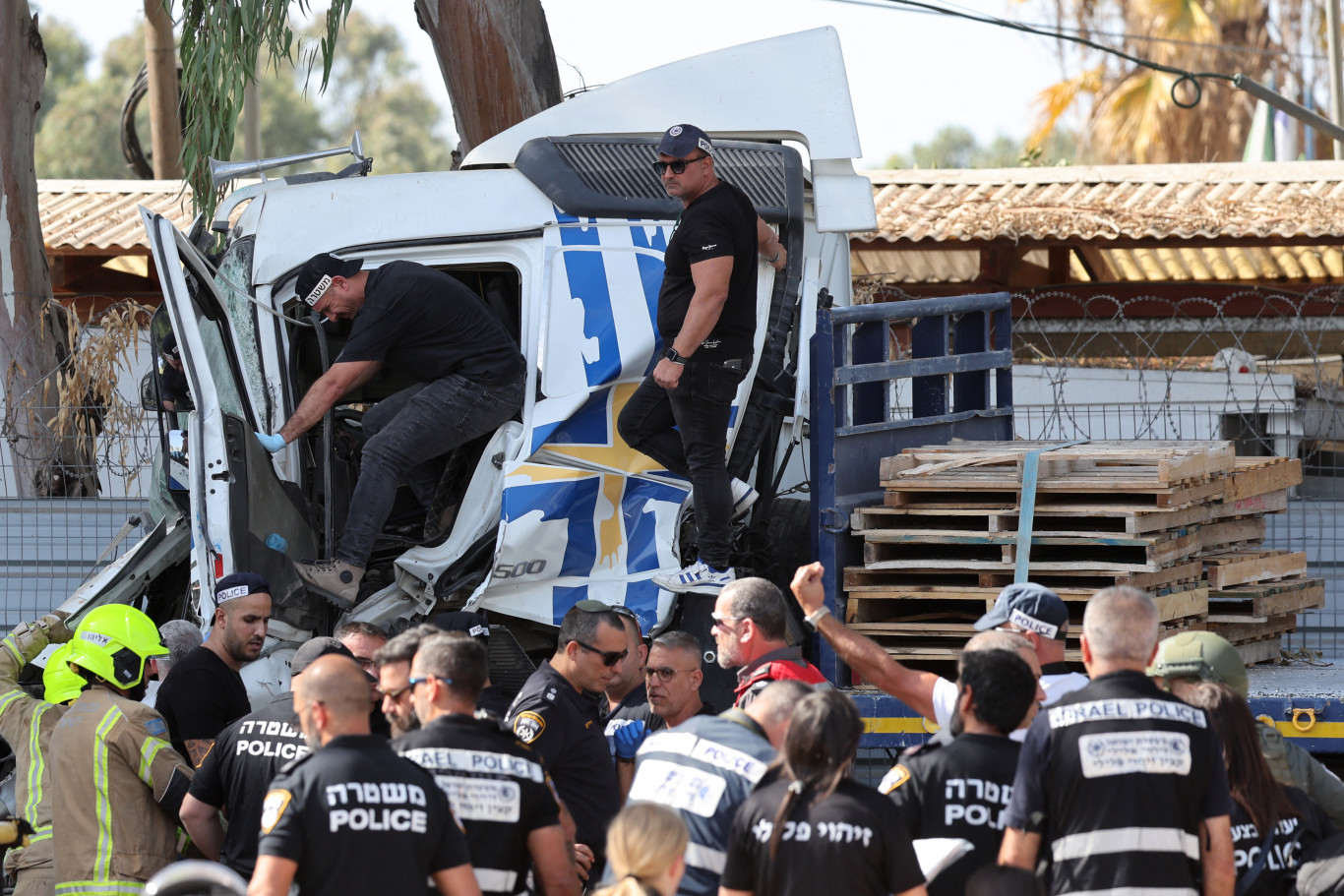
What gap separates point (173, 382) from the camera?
23.3 ft

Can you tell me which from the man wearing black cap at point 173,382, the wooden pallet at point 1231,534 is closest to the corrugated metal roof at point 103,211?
the man wearing black cap at point 173,382

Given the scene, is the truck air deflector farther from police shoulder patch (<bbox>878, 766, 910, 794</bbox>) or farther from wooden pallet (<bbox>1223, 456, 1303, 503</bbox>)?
police shoulder patch (<bbox>878, 766, 910, 794</bbox>)

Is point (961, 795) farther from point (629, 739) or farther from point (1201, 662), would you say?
point (629, 739)

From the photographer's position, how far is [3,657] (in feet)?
20.4

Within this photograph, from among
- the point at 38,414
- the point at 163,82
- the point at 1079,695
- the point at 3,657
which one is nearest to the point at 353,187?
the point at 3,657

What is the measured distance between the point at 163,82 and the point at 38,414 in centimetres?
673

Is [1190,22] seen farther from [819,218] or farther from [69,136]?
[69,136]

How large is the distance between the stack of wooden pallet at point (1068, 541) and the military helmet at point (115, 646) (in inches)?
108

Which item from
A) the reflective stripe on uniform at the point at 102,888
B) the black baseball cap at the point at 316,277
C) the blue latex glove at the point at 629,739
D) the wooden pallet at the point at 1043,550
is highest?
the black baseball cap at the point at 316,277

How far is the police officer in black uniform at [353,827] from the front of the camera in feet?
12.4

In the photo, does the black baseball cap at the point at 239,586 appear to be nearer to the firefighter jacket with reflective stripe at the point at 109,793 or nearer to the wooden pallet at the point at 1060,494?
the firefighter jacket with reflective stripe at the point at 109,793

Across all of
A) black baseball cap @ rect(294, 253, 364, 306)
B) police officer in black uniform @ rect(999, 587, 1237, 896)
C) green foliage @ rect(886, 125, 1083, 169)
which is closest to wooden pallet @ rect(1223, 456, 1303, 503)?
police officer in black uniform @ rect(999, 587, 1237, 896)

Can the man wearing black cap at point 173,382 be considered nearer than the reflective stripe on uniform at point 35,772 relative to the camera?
No

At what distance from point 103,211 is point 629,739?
11.0 m
